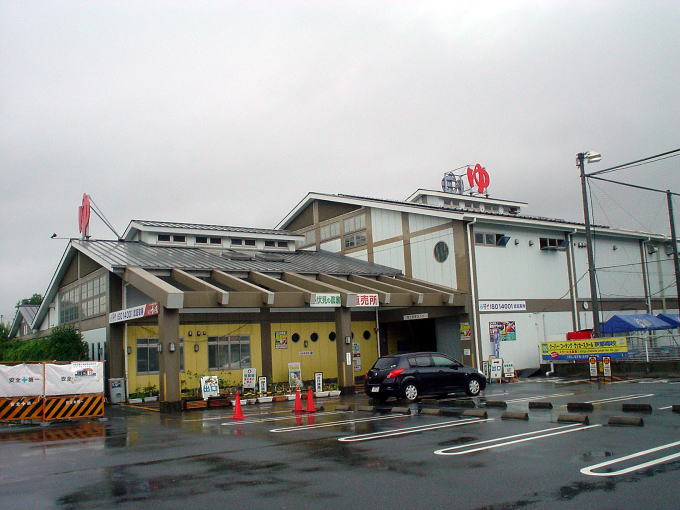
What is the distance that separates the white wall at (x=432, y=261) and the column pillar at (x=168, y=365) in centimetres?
1366

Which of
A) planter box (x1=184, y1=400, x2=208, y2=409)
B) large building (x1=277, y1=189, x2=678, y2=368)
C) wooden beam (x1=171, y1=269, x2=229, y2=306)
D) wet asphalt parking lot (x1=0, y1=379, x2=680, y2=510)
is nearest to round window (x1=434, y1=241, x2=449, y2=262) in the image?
large building (x1=277, y1=189, x2=678, y2=368)

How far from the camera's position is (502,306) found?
95.2ft

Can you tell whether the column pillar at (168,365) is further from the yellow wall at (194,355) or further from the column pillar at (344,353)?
the column pillar at (344,353)

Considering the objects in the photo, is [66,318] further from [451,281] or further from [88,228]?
[451,281]

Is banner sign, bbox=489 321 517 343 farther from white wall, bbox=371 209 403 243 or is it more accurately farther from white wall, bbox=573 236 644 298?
white wall, bbox=371 209 403 243

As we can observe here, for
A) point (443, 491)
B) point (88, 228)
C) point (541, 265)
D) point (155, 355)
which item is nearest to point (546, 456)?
point (443, 491)

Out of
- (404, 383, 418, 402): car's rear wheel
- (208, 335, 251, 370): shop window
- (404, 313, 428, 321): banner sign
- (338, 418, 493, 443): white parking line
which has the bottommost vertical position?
(338, 418, 493, 443): white parking line

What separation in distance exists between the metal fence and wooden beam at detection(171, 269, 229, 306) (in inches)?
674

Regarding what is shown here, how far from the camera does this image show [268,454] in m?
10.7

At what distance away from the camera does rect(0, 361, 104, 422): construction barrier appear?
1822cm

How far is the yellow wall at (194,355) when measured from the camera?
2516 centimetres

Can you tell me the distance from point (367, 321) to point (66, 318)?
1506cm

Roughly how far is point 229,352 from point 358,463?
17867 mm

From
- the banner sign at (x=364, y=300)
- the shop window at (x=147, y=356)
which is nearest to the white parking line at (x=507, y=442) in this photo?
Result: the banner sign at (x=364, y=300)
